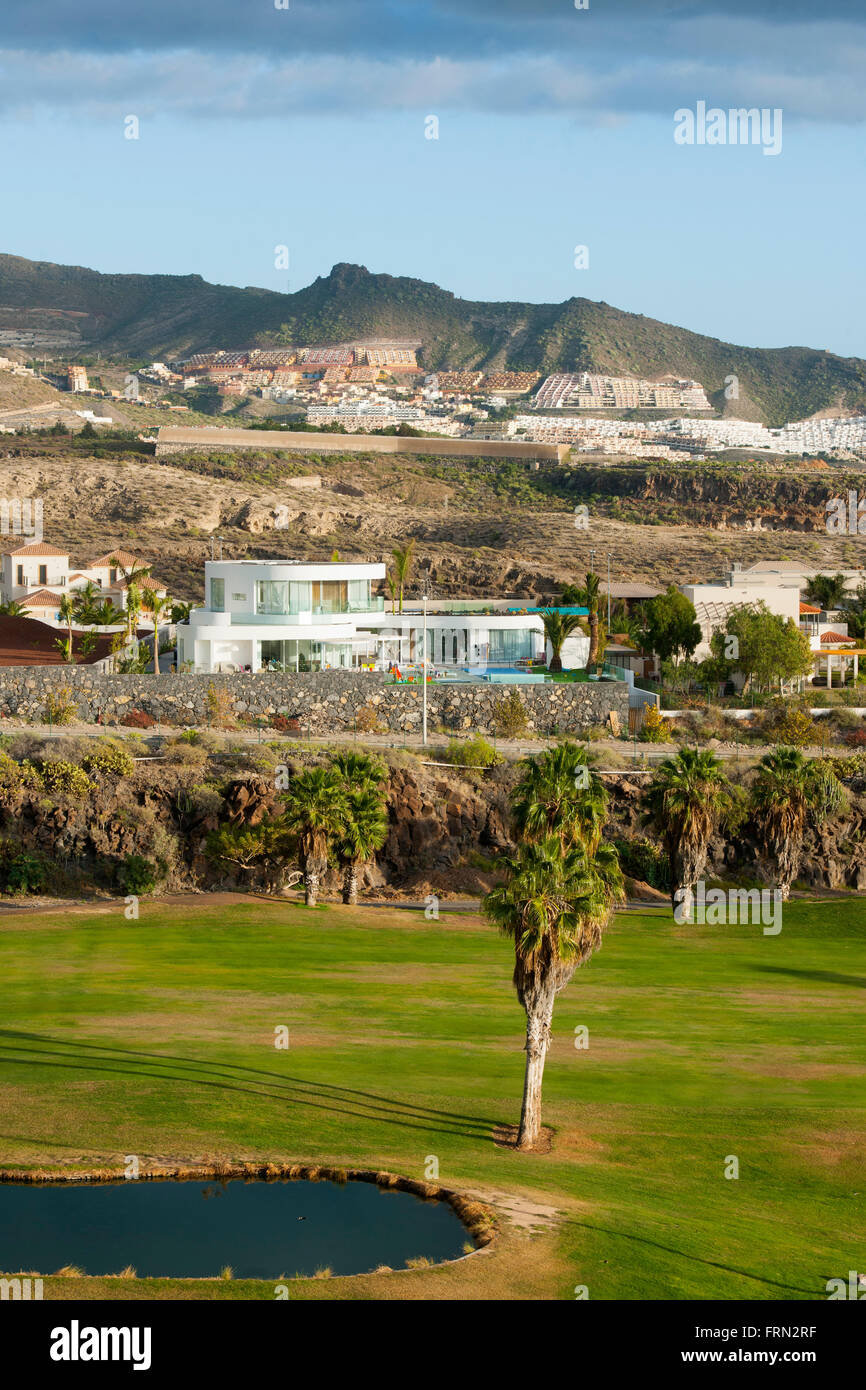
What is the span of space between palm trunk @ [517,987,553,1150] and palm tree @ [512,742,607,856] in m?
7.57

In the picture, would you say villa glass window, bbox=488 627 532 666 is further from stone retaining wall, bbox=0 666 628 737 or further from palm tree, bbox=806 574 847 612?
palm tree, bbox=806 574 847 612

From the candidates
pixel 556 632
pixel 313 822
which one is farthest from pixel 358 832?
pixel 556 632

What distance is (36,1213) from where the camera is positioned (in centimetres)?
2441

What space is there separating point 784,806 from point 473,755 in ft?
40.0

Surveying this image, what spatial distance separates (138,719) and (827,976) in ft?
106

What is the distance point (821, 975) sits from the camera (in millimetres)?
42750

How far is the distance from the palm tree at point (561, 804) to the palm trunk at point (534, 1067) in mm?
7573

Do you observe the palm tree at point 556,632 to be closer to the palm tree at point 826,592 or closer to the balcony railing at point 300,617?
the balcony railing at point 300,617

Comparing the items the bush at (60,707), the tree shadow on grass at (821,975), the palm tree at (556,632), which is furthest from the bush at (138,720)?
the tree shadow on grass at (821,975)

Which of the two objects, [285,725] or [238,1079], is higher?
[285,725]

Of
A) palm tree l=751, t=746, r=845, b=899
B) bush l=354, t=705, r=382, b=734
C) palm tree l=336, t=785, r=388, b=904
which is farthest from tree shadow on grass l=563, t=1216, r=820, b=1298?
bush l=354, t=705, r=382, b=734

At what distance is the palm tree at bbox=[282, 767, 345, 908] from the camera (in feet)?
161

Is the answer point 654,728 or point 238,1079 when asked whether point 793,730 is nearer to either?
point 654,728
